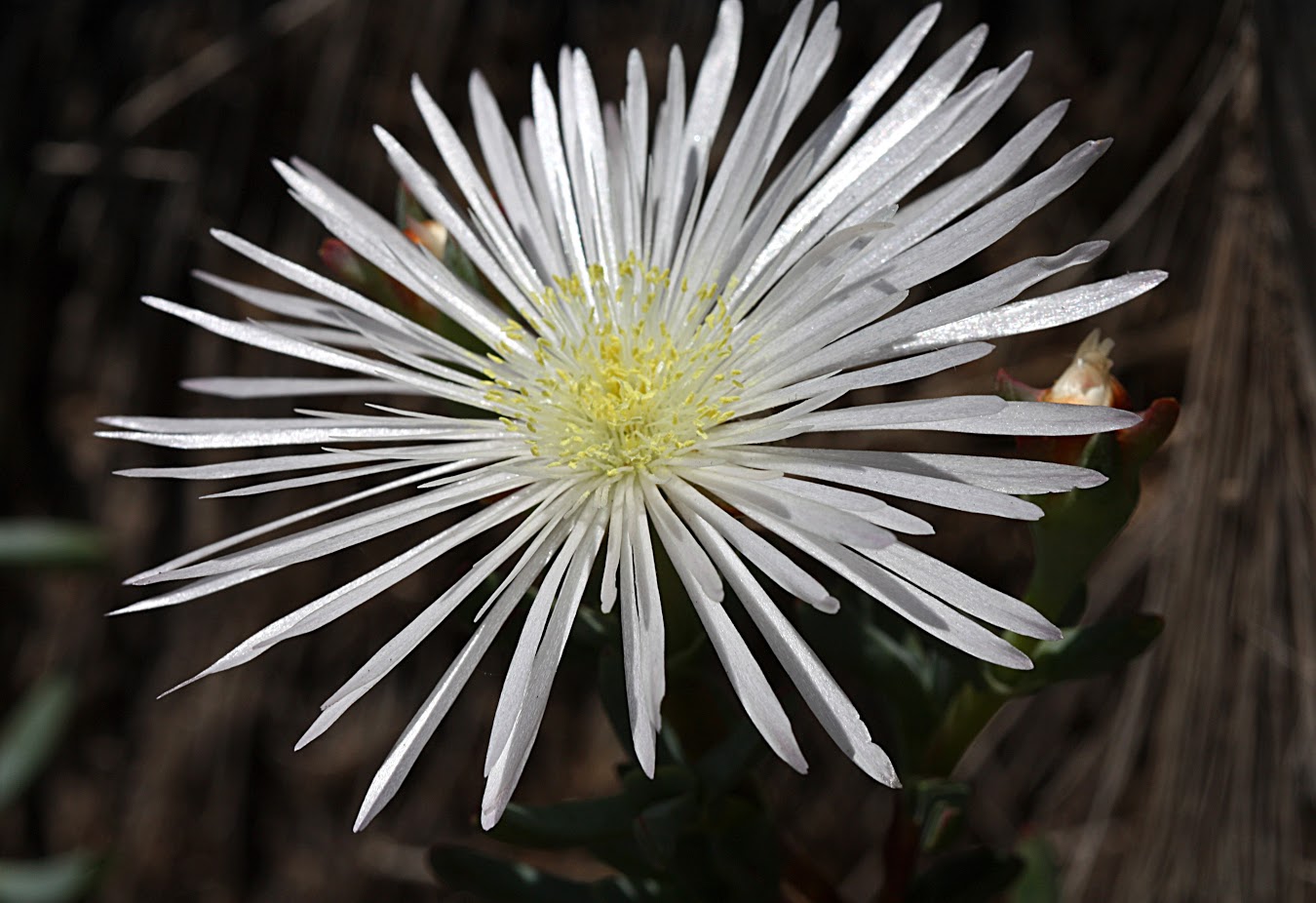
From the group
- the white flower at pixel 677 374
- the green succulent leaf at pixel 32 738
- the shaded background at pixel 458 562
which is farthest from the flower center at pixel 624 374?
the green succulent leaf at pixel 32 738

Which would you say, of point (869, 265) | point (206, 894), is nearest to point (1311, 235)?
point (869, 265)

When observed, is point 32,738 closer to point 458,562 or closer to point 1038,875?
point 458,562

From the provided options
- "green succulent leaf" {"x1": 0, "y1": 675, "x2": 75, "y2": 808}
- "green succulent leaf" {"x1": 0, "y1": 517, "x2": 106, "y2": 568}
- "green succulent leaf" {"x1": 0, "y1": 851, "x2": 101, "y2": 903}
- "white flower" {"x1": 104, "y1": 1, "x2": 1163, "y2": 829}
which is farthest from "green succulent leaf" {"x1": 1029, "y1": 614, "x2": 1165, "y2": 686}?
"green succulent leaf" {"x1": 0, "y1": 675, "x2": 75, "y2": 808}

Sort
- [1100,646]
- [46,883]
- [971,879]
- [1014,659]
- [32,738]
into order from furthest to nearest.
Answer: [32,738]
[46,883]
[971,879]
[1100,646]
[1014,659]

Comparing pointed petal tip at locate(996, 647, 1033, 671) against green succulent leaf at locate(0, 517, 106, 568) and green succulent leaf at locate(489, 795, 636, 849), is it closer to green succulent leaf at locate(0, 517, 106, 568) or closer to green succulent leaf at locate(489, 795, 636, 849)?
green succulent leaf at locate(489, 795, 636, 849)

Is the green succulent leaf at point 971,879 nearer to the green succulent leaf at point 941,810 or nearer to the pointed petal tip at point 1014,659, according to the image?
the green succulent leaf at point 941,810

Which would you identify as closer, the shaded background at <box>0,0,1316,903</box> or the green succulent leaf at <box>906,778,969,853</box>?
the green succulent leaf at <box>906,778,969,853</box>

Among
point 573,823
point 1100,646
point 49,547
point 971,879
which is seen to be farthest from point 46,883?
point 1100,646

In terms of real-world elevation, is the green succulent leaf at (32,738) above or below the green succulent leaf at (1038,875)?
below
